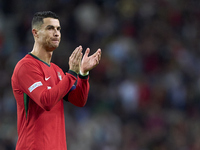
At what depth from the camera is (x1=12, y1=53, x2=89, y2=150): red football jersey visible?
11.2ft

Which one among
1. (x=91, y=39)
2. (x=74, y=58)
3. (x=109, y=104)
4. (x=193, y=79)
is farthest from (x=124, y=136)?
(x=74, y=58)

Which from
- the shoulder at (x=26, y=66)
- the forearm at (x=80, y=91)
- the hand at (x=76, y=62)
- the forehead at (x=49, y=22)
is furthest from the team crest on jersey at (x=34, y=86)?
the forehead at (x=49, y=22)

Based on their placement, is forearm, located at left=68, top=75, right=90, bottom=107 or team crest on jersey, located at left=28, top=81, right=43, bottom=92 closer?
team crest on jersey, located at left=28, top=81, right=43, bottom=92

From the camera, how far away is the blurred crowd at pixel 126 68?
8.22 meters

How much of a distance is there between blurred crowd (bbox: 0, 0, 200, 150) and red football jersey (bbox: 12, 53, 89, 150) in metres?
4.36

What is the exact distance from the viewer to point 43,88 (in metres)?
3.42

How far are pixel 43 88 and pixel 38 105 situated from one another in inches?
8.4

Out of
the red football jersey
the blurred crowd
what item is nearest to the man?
the red football jersey

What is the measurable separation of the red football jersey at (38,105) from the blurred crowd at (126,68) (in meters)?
4.36

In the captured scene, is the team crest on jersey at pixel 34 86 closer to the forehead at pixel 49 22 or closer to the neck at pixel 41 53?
the neck at pixel 41 53

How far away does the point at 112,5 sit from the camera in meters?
11.1

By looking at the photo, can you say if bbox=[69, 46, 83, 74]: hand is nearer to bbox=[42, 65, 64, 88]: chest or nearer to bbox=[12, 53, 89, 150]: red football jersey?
bbox=[12, 53, 89, 150]: red football jersey

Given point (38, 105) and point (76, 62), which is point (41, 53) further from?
point (38, 105)

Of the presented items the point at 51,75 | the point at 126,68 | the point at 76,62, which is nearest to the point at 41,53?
the point at 51,75
